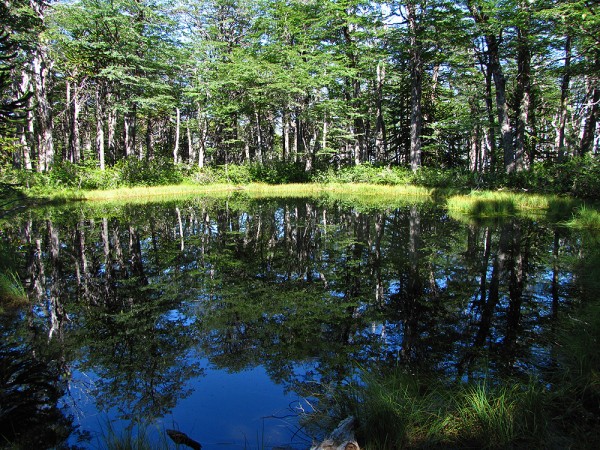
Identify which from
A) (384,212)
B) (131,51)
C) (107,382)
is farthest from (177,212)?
(131,51)

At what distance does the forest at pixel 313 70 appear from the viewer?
67.9 feet

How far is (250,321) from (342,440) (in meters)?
3.09

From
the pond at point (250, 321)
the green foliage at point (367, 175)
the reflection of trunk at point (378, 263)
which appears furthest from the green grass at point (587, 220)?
the green foliage at point (367, 175)

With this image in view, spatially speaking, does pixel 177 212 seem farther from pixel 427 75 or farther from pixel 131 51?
pixel 427 75

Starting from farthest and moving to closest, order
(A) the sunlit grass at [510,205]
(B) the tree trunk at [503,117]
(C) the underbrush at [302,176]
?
(B) the tree trunk at [503,117]
(C) the underbrush at [302,176]
(A) the sunlit grass at [510,205]

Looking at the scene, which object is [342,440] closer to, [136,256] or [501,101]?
[136,256]

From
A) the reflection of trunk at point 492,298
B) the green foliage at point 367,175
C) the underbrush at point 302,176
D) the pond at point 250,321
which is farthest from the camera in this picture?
the green foliage at point 367,175

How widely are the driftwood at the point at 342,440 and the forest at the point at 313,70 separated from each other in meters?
20.3

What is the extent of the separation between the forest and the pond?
13984 millimetres

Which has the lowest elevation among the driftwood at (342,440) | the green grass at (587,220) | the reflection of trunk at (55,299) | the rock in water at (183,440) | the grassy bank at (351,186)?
the rock in water at (183,440)

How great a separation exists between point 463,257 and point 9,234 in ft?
41.6

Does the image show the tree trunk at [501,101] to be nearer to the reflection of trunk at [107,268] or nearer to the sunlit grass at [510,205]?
the sunlit grass at [510,205]

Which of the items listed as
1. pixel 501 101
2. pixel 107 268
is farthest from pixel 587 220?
pixel 107 268

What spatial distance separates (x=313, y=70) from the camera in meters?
28.2
